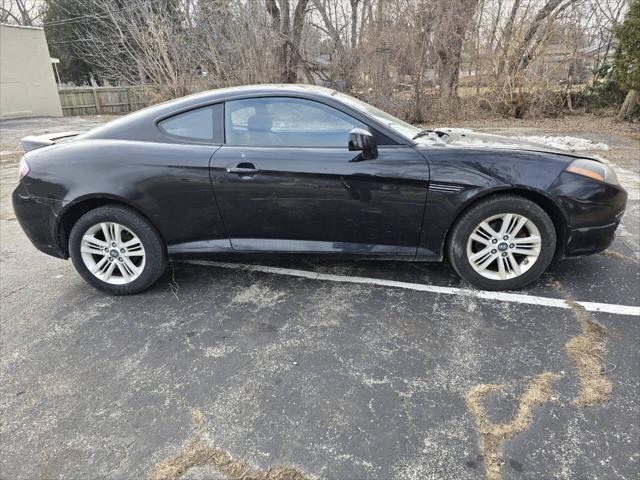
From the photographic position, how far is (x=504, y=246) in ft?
10.2

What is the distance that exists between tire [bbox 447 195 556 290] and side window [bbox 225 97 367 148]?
41.0 inches

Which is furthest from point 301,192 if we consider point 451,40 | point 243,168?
point 451,40

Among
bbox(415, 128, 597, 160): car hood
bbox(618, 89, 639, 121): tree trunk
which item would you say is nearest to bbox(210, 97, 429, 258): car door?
bbox(415, 128, 597, 160): car hood

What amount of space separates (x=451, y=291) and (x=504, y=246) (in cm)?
49

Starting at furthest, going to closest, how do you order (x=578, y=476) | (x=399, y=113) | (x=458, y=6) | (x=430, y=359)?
(x=399, y=113)
(x=458, y=6)
(x=430, y=359)
(x=578, y=476)

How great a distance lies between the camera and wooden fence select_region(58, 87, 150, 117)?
23047 mm

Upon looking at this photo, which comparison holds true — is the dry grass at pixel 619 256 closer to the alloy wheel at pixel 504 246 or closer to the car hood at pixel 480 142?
the car hood at pixel 480 142

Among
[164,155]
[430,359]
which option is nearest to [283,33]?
[164,155]

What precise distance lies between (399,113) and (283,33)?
13.3ft

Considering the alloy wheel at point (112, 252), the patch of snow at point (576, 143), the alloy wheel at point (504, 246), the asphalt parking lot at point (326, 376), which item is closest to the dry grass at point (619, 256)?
the asphalt parking lot at point (326, 376)

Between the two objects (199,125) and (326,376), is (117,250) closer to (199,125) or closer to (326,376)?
(199,125)

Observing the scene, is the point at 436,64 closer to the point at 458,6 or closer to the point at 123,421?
the point at 458,6

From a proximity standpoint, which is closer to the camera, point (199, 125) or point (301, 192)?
point (301, 192)

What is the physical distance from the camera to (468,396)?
87.2 inches
